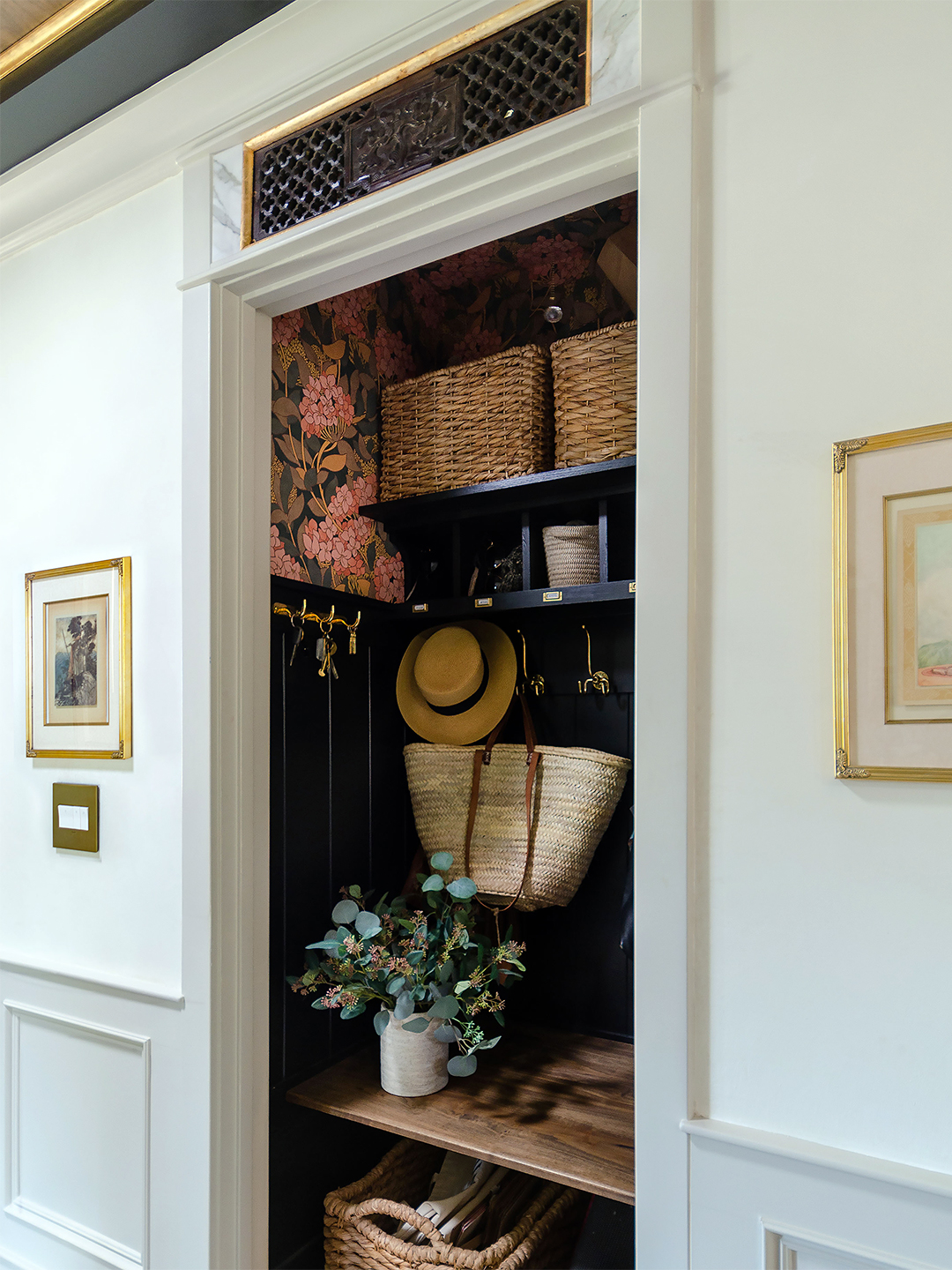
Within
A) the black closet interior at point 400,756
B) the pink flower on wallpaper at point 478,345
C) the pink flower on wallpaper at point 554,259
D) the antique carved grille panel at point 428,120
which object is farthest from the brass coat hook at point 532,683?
the antique carved grille panel at point 428,120

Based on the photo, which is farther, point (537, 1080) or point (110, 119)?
point (537, 1080)

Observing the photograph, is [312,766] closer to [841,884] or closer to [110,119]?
[841,884]

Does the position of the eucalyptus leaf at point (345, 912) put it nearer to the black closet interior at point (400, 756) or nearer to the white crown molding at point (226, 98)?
the black closet interior at point (400, 756)

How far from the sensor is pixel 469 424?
84.6 inches

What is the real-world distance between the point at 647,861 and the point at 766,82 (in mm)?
1123

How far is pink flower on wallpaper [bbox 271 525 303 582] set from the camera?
6.43 feet

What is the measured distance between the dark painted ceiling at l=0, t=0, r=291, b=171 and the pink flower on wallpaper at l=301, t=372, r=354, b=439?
693mm

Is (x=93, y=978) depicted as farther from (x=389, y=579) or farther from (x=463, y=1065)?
(x=389, y=579)

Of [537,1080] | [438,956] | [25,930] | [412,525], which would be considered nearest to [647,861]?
[438,956]

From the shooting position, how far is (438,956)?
1854 mm

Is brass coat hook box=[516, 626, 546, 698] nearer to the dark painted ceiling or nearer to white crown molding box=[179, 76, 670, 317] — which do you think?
→ white crown molding box=[179, 76, 670, 317]

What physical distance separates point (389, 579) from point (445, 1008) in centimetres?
112

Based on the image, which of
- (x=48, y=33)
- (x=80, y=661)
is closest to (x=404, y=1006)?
(x=80, y=661)

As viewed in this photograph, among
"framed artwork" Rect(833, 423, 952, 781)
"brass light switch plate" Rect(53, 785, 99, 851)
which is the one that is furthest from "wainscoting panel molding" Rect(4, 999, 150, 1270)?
"framed artwork" Rect(833, 423, 952, 781)
